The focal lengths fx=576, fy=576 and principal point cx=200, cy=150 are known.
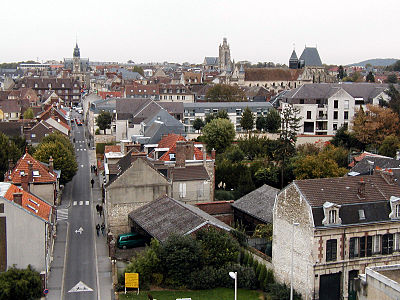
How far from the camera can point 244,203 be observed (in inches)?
1847

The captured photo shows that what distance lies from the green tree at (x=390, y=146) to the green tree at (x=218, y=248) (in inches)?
1267

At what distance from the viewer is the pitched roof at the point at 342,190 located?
33.7 metres

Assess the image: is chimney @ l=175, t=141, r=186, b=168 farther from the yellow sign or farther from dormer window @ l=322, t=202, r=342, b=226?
dormer window @ l=322, t=202, r=342, b=226

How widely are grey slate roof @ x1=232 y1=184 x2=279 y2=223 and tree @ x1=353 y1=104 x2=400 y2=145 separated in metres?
25.7

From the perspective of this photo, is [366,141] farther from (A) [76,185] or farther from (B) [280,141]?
(A) [76,185]

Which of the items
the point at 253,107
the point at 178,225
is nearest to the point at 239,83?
the point at 253,107

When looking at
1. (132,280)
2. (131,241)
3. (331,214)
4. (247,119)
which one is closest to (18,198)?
(132,280)

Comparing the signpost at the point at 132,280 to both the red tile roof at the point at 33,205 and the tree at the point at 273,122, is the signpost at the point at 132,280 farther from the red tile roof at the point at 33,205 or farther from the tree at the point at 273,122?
the tree at the point at 273,122

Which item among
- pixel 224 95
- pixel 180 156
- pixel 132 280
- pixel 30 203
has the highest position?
pixel 224 95

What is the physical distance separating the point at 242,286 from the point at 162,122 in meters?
37.5

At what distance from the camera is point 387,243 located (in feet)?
114

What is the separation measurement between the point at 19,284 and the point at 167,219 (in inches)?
451

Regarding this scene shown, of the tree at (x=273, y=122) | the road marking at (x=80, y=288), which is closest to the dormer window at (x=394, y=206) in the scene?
the road marking at (x=80, y=288)

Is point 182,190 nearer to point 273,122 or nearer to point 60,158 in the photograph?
point 60,158
